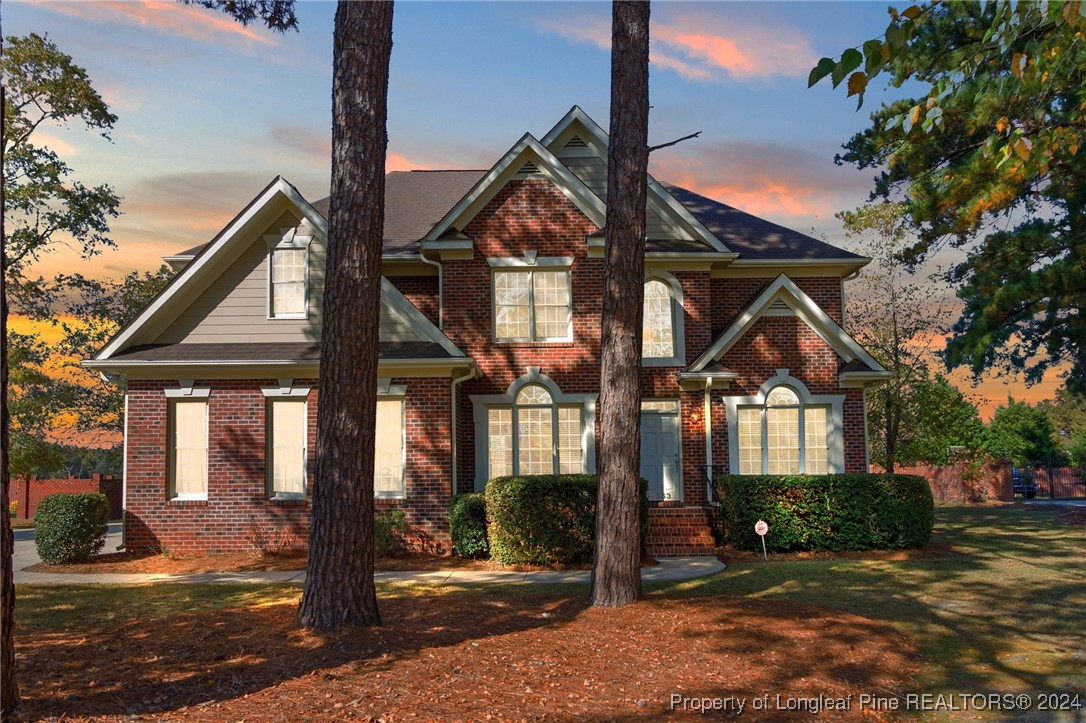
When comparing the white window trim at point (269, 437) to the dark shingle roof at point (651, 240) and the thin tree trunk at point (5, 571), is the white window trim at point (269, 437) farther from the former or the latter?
the thin tree trunk at point (5, 571)

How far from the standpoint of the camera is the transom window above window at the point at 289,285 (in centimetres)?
1813

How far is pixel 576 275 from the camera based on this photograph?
19.6 metres

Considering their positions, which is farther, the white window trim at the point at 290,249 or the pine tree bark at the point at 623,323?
the white window trim at the point at 290,249

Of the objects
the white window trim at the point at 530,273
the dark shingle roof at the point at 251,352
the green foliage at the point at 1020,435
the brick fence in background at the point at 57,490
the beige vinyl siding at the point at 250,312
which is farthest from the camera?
the green foliage at the point at 1020,435

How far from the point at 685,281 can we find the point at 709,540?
583 cm

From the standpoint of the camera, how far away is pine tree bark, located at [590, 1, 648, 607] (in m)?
10.3

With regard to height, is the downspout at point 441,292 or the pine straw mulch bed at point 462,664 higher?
the downspout at point 441,292

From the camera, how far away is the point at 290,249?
18.2 metres

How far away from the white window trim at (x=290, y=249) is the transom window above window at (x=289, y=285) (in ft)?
0.09

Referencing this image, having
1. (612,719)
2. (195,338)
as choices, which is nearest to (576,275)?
(195,338)

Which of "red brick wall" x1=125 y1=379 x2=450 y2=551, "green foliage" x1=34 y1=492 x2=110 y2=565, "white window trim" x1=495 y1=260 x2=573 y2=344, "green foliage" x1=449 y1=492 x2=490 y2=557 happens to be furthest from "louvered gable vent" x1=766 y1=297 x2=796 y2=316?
"green foliage" x1=34 y1=492 x2=110 y2=565

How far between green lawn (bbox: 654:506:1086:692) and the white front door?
15.1 ft

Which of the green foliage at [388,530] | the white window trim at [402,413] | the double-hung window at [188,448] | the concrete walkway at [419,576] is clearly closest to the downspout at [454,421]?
the white window trim at [402,413]

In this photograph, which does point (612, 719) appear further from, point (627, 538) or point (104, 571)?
point (104, 571)
